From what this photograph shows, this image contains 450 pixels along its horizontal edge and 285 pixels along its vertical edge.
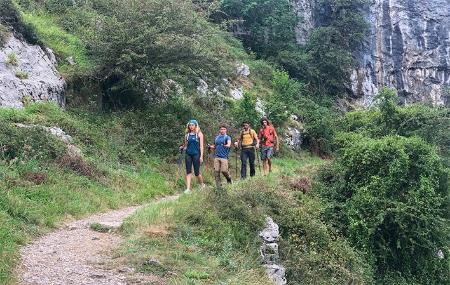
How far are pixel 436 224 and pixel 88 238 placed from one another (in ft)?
26.9

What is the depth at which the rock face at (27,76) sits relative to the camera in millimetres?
13383

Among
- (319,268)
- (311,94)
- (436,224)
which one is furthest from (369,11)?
(319,268)

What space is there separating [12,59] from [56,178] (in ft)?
18.3

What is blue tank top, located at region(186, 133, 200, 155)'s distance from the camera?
1182 cm

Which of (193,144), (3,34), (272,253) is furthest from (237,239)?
(3,34)

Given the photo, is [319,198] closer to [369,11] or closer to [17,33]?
[17,33]

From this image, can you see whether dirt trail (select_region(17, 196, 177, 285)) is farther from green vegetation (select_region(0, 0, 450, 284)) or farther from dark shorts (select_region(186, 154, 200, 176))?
dark shorts (select_region(186, 154, 200, 176))

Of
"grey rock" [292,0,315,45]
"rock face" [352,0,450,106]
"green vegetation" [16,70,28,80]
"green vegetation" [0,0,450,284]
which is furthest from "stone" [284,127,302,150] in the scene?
"rock face" [352,0,450,106]

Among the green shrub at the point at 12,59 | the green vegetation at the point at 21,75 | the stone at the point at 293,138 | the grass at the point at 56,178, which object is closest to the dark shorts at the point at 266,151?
the grass at the point at 56,178

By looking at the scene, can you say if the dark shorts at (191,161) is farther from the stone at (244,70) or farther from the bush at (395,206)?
the stone at (244,70)

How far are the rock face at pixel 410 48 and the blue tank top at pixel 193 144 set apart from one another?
93.6 ft

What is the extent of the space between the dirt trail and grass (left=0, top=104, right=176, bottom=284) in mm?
203

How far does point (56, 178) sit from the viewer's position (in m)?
10.2

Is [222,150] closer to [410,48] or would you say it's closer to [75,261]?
→ [75,261]
